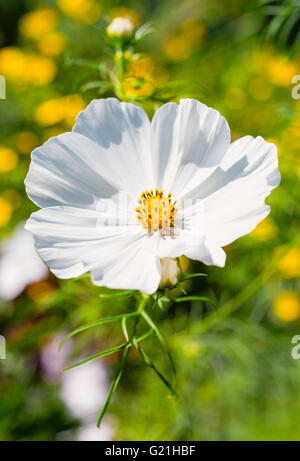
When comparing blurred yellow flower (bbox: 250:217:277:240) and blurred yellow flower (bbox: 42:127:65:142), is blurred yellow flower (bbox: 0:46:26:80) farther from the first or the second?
blurred yellow flower (bbox: 250:217:277:240)

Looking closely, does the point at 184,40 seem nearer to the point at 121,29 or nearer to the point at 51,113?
the point at 51,113

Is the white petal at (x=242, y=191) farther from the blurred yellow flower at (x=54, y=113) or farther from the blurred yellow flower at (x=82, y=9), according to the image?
the blurred yellow flower at (x=82, y=9)

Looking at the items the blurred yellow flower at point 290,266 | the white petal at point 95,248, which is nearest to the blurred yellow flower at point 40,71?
the blurred yellow flower at point 290,266

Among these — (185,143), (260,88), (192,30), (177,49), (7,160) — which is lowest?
(185,143)

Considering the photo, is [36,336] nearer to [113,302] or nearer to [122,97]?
[113,302]

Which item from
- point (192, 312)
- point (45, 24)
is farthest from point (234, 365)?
point (45, 24)

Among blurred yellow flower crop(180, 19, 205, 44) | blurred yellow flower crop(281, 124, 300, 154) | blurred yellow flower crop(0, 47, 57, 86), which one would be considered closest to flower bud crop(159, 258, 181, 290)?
blurred yellow flower crop(281, 124, 300, 154)

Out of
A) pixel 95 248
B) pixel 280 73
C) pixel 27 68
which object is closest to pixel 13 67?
pixel 27 68
